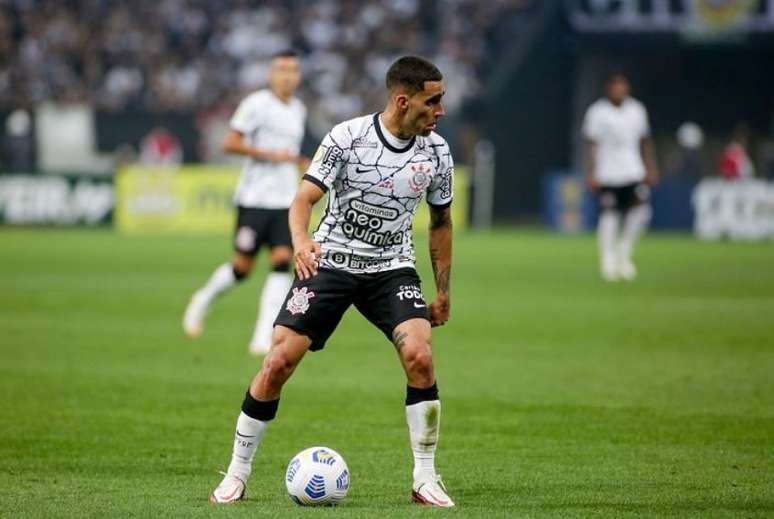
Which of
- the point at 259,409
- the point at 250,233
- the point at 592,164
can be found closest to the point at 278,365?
the point at 259,409

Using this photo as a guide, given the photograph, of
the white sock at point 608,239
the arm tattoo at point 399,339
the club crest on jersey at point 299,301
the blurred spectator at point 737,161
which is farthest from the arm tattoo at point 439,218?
the blurred spectator at point 737,161

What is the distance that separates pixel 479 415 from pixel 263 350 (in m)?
3.76

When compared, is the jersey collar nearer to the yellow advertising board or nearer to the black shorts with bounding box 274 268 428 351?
the black shorts with bounding box 274 268 428 351

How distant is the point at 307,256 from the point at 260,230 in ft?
22.7

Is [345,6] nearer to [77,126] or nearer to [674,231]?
[77,126]

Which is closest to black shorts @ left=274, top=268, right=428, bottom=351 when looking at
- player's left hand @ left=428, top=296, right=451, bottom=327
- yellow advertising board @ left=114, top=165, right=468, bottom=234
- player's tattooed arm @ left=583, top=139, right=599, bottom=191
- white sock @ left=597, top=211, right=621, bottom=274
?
player's left hand @ left=428, top=296, right=451, bottom=327

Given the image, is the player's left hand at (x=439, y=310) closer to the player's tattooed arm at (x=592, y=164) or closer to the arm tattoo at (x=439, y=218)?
the arm tattoo at (x=439, y=218)

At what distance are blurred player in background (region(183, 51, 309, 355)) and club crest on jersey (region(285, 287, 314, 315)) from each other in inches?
246

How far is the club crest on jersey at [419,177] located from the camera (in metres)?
7.69

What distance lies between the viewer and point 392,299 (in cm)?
772

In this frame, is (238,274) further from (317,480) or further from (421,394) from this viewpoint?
(317,480)

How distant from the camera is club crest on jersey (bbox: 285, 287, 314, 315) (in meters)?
7.59

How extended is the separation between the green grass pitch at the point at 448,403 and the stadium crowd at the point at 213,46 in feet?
69.0

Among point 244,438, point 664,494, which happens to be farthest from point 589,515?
point 244,438
